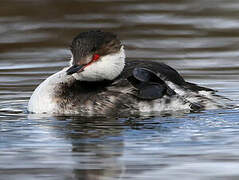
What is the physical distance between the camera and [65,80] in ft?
30.3

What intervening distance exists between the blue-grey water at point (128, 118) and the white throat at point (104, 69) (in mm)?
546

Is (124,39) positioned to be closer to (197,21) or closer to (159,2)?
(197,21)

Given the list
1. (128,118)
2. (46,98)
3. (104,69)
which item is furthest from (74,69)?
(128,118)

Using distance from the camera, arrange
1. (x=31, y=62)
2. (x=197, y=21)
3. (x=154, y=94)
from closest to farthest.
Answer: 1. (x=154, y=94)
2. (x=31, y=62)
3. (x=197, y=21)

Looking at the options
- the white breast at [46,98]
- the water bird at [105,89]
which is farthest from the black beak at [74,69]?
the white breast at [46,98]

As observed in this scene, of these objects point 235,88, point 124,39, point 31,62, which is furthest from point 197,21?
point 235,88

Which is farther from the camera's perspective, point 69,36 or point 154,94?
point 69,36

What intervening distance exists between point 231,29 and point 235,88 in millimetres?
4508

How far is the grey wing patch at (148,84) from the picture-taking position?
8.79 m

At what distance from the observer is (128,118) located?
8641 mm

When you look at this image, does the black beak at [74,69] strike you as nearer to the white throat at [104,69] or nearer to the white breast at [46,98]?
the white throat at [104,69]

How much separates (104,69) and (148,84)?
0.48m

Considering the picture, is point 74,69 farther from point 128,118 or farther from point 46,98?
point 128,118

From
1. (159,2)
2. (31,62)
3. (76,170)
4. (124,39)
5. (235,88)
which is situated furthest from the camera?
(159,2)
